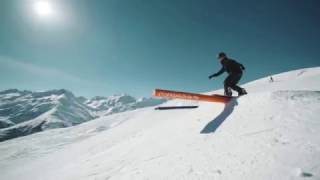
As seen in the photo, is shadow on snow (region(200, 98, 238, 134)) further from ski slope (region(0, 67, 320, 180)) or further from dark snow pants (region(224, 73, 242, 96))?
dark snow pants (region(224, 73, 242, 96))

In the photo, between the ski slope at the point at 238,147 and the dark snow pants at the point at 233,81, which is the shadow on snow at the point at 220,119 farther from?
the dark snow pants at the point at 233,81

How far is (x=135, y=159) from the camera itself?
6359 mm

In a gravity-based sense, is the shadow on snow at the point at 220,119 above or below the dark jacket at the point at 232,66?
below

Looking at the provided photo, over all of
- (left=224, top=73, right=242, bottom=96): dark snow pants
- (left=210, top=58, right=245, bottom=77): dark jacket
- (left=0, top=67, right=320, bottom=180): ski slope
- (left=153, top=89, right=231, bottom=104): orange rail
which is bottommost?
(left=0, top=67, right=320, bottom=180): ski slope

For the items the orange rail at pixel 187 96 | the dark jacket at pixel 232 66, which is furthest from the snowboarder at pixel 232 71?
the orange rail at pixel 187 96

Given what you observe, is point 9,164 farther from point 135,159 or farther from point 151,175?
point 151,175

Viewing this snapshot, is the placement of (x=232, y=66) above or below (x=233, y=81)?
above

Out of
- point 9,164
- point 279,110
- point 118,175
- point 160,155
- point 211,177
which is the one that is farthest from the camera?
point 9,164

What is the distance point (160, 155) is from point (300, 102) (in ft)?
15.3

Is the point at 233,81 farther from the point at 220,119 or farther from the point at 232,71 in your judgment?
the point at 220,119

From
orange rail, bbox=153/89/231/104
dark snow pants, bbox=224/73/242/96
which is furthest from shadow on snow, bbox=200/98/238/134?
dark snow pants, bbox=224/73/242/96

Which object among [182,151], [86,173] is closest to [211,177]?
[182,151]

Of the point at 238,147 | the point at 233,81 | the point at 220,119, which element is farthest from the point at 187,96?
the point at 238,147

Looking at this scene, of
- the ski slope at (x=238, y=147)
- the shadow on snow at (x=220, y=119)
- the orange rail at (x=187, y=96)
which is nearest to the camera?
the ski slope at (x=238, y=147)
